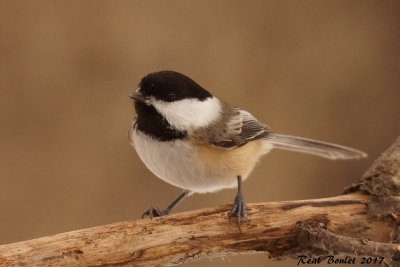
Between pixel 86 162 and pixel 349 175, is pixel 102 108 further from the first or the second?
pixel 349 175

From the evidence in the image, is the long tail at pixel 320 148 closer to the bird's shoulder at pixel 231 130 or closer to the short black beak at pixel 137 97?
the bird's shoulder at pixel 231 130

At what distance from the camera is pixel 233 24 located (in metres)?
2.54

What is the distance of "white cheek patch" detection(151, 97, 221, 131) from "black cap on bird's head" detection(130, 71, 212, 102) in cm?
2

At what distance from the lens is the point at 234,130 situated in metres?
1.69

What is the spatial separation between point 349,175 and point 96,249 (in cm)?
173

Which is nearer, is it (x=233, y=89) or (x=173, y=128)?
(x=173, y=128)

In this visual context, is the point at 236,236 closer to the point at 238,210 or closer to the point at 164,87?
the point at 238,210

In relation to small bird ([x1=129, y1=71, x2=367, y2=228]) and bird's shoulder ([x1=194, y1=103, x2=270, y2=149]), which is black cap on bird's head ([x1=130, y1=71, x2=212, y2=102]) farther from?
bird's shoulder ([x1=194, y1=103, x2=270, y2=149])

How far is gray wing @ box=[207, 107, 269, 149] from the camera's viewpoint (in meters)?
1.59

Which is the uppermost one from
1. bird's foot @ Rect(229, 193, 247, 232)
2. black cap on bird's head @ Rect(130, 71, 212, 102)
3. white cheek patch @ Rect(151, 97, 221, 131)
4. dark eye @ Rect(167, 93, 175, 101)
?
black cap on bird's head @ Rect(130, 71, 212, 102)

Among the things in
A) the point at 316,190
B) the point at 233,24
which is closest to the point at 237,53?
the point at 233,24

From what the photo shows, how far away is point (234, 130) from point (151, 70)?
0.85 meters

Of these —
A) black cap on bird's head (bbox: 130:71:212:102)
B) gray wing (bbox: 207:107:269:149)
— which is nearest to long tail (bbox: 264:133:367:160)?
gray wing (bbox: 207:107:269:149)

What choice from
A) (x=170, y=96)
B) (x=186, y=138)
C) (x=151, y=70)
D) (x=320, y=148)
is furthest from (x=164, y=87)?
(x=151, y=70)
